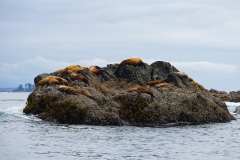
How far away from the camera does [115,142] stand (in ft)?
124

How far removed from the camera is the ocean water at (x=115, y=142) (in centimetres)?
3189

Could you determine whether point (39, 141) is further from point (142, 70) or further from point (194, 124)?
point (142, 70)

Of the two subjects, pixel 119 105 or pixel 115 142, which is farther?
pixel 119 105

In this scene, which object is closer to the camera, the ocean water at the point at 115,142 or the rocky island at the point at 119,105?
the ocean water at the point at 115,142

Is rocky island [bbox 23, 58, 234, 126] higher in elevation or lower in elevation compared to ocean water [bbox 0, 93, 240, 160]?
higher

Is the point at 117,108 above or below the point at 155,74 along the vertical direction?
below

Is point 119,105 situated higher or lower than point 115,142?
higher

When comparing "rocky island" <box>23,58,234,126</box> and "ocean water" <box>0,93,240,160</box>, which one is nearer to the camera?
"ocean water" <box>0,93,240,160</box>

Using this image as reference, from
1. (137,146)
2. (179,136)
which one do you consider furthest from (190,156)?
(179,136)

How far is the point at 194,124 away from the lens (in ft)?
167

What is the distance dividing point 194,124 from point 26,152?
2196 cm

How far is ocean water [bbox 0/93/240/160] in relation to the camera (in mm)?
31889

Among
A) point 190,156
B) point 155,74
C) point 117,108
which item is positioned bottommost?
point 190,156

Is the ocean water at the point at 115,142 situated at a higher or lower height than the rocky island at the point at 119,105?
lower
